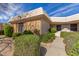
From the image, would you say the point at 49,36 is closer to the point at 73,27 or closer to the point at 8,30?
the point at 73,27

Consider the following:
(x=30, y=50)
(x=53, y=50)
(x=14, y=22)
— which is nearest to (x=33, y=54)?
(x=30, y=50)

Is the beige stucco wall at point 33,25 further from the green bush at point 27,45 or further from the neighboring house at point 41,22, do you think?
the green bush at point 27,45

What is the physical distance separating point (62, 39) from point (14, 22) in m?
1.47

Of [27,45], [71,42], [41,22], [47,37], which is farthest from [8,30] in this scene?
[71,42]

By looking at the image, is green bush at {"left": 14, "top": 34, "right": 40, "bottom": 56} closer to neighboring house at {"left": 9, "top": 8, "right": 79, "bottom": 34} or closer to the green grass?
neighboring house at {"left": 9, "top": 8, "right": 79, "bottom": 34}

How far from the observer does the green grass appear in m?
6.59

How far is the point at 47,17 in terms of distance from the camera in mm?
6703

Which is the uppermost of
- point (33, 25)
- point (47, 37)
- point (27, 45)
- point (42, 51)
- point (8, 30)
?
point (33, 25)

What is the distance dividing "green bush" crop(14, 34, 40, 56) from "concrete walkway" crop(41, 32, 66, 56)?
377mm

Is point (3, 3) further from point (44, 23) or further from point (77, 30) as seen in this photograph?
point (77, 30)

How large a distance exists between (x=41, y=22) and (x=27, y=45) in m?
0.81

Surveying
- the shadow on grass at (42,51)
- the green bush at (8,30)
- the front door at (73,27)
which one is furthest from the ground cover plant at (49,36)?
the green bush at (8,30)

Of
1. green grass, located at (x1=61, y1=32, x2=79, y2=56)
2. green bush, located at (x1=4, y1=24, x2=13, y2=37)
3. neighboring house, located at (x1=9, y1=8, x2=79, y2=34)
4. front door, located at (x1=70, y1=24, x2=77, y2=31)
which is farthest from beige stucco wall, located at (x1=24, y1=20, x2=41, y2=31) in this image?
front door, located at (x1=70, y1=24, x2=77, y2=31)

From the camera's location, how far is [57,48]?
22.1 feet
